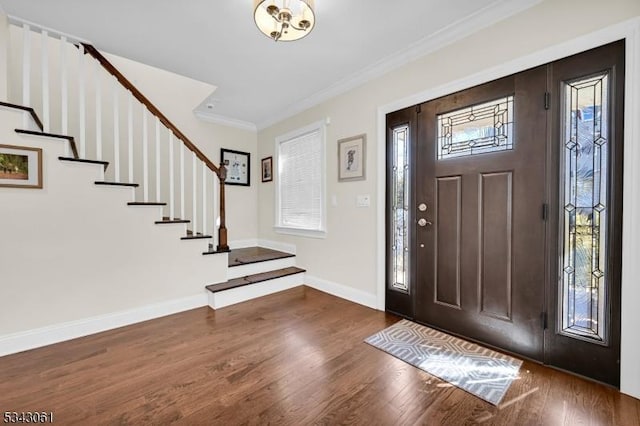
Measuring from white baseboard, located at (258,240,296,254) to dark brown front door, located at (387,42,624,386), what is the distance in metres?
1.91

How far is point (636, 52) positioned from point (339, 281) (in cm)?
289

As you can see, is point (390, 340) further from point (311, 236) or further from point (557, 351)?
point (311, 236)

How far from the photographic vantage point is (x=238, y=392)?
1593 mm

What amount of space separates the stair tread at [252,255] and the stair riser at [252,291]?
13.2 inches

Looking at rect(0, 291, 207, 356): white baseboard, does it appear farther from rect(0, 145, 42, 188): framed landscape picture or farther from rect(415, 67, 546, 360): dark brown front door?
rect(415, 67, 546, 360): dark brown front door

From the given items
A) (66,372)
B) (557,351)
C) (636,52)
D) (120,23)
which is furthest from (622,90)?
Answer: (66,372)

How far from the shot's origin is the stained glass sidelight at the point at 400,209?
2.61m

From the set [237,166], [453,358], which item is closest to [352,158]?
[453,358]

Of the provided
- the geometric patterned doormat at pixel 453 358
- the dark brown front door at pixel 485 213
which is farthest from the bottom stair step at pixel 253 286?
the dark brown front door at pixel 485 213

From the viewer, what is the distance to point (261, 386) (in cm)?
164

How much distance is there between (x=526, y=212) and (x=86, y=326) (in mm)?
3635

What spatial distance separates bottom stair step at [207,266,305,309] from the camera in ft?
9.66

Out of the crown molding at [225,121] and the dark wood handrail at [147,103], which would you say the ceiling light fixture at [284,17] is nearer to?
the dark wood handrail at [147,103]

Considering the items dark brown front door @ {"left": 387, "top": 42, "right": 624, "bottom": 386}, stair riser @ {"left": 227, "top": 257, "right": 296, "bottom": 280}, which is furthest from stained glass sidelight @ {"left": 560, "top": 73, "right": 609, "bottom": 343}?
stair riser @ {"left": 227, "top": 257, "right": 296, "bottom": 280}
